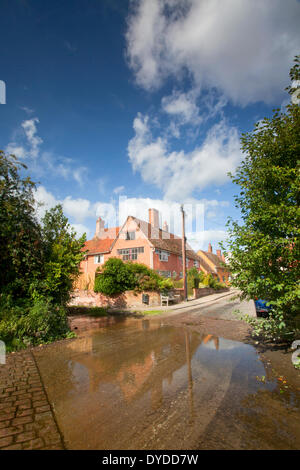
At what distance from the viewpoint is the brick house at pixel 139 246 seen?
92.9ft

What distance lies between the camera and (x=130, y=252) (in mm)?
29547

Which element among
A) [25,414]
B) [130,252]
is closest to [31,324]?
[25,414]

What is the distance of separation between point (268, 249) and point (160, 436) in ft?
14.9

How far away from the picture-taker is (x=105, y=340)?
860cm

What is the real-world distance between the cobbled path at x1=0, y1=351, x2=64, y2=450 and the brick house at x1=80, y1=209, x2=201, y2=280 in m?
22.4

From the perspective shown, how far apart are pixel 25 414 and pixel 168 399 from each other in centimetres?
249

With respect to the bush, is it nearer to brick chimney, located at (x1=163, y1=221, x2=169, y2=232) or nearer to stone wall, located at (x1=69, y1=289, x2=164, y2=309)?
stone wall, located at (x1=69, y1=289, x2=164, y2=309)

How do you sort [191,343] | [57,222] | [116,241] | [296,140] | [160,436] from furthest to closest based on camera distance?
[116,241]
[57,222]
[191,343]
[296,140]
[160,436]

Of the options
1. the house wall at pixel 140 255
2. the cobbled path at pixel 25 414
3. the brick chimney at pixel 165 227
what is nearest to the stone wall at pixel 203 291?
the house wall at pixel 140 255
